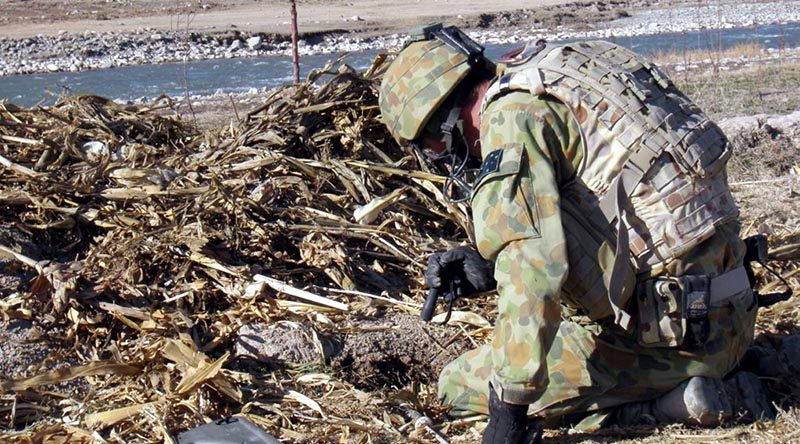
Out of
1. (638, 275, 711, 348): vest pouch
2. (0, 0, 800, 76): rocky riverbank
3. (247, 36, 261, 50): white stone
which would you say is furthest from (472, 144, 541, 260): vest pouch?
(247, 36, 261, 50): white stone

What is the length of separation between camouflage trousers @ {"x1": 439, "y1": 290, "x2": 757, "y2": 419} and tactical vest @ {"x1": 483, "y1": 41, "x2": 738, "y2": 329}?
8.8 inches

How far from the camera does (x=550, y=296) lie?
3012 millimetres

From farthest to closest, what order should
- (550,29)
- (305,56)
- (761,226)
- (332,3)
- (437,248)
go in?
(332,3) < (550,29) < (305,56) < (761,226) < (437,248)

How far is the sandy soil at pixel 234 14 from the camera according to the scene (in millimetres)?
24734

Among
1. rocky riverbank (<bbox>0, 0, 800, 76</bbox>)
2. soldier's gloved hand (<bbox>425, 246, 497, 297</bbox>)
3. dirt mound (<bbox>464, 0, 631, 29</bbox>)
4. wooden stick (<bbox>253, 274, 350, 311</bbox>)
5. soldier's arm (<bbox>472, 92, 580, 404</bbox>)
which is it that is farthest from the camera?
dirt mound (<bbox>464, 0, 631, 29</bbox>)

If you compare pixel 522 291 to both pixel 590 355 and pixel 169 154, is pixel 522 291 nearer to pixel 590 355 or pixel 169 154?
pixel 590 355

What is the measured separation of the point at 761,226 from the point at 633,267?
82.6 inches

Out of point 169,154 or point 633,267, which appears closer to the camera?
point 633,267

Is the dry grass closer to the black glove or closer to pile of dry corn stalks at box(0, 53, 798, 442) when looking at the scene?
pile of dry corn stalks at box(0, 53, 798, 442)

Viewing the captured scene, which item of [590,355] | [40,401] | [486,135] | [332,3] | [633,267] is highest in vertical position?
[486,135]

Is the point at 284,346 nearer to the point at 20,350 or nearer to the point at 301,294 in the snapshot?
the point at 301,294

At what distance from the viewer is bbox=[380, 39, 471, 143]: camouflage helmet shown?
11.1 ft

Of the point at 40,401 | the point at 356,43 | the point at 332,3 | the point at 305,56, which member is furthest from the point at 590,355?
the point at 332,3

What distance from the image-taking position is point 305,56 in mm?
20844
